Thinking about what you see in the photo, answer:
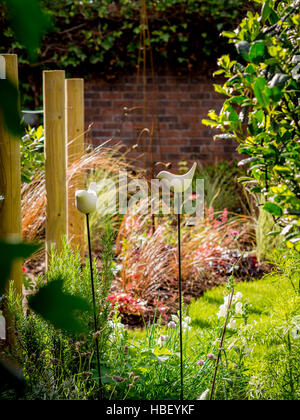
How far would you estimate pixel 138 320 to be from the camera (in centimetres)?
323

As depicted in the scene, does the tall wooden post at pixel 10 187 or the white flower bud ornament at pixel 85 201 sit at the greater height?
the white flower bud ornament at pixel 85 201

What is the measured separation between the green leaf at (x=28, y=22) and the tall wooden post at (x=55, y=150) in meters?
2.75

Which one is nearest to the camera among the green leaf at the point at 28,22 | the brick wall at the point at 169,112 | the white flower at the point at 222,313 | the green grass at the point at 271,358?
the green leaf at the point at 28,22

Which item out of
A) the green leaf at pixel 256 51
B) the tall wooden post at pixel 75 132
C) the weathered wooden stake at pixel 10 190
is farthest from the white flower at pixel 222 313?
the tall wooden post at pixel 75 132

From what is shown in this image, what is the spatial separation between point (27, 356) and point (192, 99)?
5.05 metres

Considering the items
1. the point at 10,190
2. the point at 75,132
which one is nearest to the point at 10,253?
the point at 10,190

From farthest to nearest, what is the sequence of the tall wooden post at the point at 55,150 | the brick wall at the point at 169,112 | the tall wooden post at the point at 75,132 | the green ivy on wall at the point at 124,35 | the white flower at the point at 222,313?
1. the brick wall at the point at 169,112
2. the green ivy on wall at the point at 124,35
3. the tall wooden post at the point at 75,132
4. the tall wooden post at the point at 55,150
5. the white flower at the point at 222,313

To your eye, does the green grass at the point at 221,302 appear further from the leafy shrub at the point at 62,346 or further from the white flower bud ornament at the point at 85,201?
the white flower bud ornament at the point at 85,201

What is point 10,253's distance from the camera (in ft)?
1.06

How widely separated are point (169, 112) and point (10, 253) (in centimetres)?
622

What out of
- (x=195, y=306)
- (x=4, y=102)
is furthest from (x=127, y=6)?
(x=4, y=102)

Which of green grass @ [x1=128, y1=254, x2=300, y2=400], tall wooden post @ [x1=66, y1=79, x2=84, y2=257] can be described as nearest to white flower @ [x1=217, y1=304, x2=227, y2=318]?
green grass @ [x1=128, y1=254, x2=300, y2=400]

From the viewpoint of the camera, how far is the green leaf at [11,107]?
1.03ft
